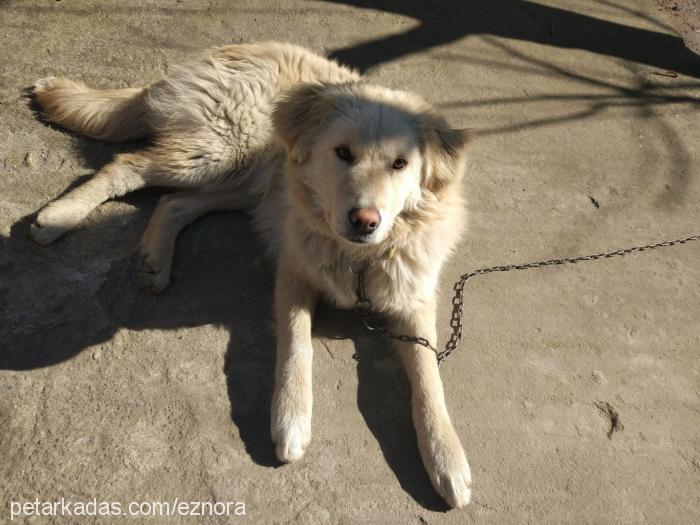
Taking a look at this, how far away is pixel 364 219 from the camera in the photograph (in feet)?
8.71

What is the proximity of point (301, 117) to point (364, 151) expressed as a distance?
45 centimetres

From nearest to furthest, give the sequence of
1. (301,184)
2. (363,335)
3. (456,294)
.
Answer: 1. (301,184)
2. (363,335)
3. (456,294)

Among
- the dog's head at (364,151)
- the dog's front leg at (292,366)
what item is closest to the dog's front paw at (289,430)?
the dog's front leg at (292,366)

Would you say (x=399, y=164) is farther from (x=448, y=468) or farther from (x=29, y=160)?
(x=29, y=160)

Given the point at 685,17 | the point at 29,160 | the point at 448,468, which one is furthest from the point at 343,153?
the point at 685,17

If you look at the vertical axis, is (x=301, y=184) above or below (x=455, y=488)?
above

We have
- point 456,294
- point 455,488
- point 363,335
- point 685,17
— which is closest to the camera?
point 455,488

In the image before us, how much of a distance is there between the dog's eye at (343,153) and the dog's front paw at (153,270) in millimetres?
1175

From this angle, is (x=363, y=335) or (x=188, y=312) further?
(x=363, y=335)

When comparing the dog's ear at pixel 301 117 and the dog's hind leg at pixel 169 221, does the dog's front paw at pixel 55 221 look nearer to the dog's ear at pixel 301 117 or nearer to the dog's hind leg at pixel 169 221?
the dog's hind leg at pixel 169 221

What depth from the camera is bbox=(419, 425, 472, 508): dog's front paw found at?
2633 mm

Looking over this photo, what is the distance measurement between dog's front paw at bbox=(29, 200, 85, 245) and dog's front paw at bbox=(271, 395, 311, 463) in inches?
63.5

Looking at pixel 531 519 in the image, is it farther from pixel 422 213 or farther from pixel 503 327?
pixel 422 213

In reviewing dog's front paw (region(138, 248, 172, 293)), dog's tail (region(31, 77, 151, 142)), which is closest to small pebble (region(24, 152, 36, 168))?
dog's tail (region(31, 77, 151, 142))
